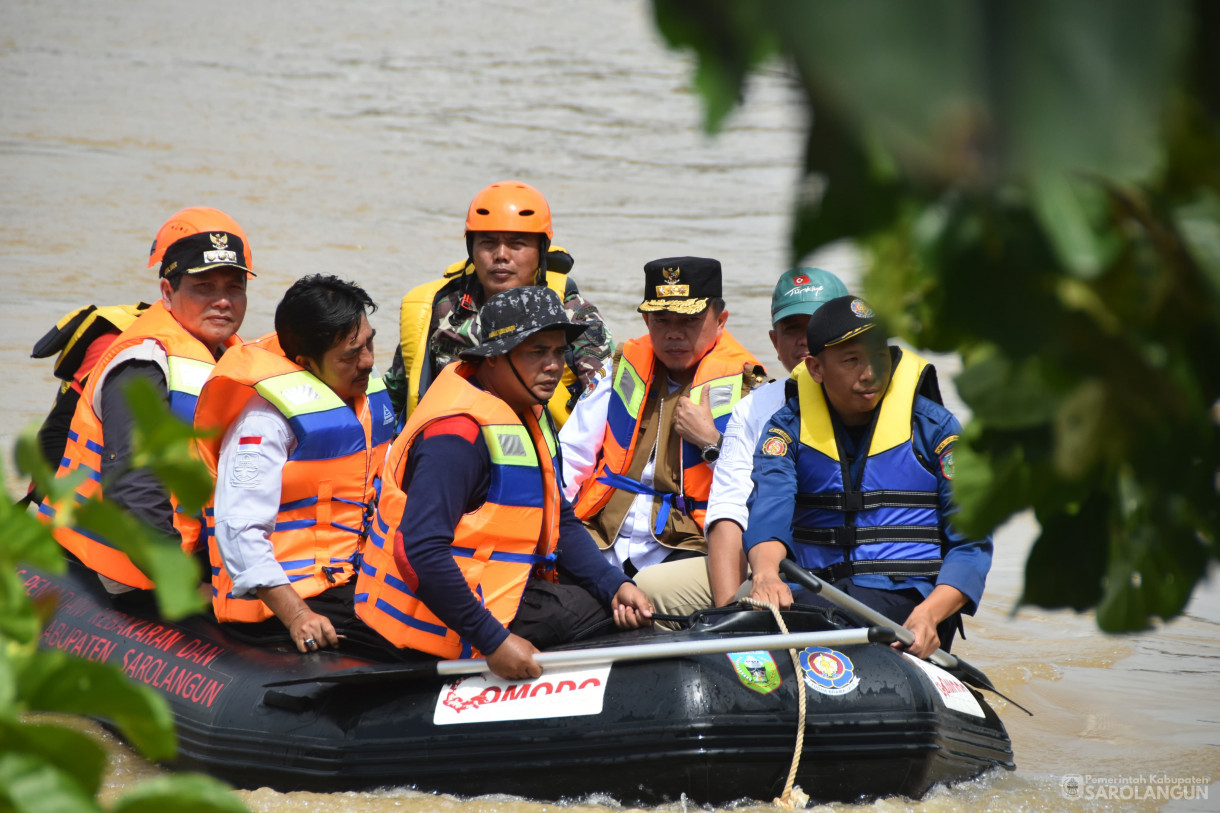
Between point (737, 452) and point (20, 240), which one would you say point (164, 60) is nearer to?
point (20, 240)

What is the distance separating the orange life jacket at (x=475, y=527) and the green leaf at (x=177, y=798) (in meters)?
2.92

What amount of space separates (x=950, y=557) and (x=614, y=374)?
167 cm

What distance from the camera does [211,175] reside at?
18.4 meters

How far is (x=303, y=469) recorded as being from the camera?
4.17 metres

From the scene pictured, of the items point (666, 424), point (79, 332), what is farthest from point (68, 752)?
point (79, 332)

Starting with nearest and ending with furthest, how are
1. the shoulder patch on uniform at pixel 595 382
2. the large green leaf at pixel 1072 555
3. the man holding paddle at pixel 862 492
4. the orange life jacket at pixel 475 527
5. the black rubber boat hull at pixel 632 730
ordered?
1. the large green leaf at pixel 1072 555
2. the black rubber boat hull at pixel 632 730
3. the orange life jacket at pixel 475 527
4. the man holding paddle at pixel 862 492
5. the shoulder patch on uniform at pixel 595 382

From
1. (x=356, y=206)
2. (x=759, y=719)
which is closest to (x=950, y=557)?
(x=759, y=719)

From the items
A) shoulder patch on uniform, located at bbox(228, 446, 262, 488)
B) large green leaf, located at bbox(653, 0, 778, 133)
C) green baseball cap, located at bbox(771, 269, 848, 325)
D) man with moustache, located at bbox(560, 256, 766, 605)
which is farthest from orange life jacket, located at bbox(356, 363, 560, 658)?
large green leaf, located at bbox(653, 0, 778, 133)

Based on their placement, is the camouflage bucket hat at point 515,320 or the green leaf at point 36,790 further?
the camouflage bucket hat at point 515,320

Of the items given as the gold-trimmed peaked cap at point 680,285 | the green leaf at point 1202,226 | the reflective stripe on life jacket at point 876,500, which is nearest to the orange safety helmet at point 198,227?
the gold-trimmed peaked cap at point 680,285

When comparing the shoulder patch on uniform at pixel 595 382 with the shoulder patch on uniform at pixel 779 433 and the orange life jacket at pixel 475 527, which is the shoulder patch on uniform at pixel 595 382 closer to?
the shoulder patch on uniform at pixel 779 433

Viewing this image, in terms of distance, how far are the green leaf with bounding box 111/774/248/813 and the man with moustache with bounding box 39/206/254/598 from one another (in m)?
3.49

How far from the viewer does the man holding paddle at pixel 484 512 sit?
11.7ft

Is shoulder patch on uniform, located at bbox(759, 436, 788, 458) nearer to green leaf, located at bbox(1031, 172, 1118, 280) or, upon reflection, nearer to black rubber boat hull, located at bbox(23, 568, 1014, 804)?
black rubber boat hull, located at bbox(23, 568, 1014, 804)
